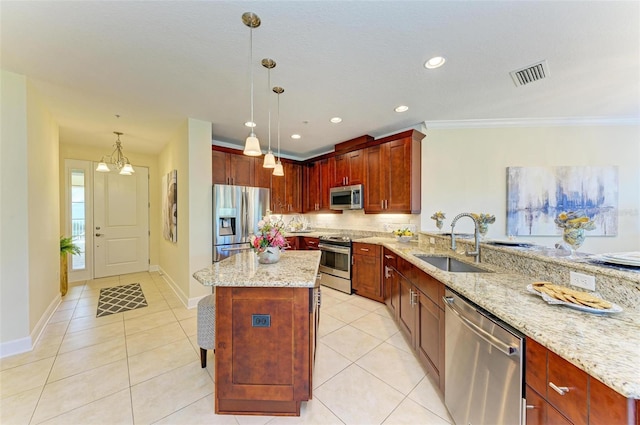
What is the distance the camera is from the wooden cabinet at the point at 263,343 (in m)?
1.55

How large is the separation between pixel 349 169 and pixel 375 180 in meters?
0.63

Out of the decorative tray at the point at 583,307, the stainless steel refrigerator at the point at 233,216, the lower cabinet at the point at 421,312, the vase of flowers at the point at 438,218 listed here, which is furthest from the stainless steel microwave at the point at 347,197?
the decorative tray at the point at 583,307

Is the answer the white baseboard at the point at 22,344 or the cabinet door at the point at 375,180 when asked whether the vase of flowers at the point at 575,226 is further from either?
the white baseboard at the point at 22,344

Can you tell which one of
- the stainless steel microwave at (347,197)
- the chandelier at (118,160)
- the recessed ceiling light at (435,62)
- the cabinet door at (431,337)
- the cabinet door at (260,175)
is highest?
the recessed ceiling light at (435,62)

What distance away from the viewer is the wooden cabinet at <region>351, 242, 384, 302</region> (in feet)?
11.6

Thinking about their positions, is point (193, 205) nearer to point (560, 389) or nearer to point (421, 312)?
point (421, 312)

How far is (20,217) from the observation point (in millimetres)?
2342

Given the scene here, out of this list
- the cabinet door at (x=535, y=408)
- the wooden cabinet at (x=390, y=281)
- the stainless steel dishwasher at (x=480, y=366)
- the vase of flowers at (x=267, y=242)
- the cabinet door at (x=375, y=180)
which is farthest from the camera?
the cabinet door at (x=375, y=180)

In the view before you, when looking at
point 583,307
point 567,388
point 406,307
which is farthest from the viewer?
point 406,307

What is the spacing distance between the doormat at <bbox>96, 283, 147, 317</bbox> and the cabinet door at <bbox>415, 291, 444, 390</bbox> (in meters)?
3.76

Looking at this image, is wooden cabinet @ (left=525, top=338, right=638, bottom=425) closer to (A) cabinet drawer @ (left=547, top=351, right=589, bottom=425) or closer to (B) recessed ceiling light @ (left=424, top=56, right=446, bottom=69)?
(A) cabinet drawer @ (left=547, top=351, right=589, bottom=425)

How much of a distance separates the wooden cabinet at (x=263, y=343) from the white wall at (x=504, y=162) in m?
2.76

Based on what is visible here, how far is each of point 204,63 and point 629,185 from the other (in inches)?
218

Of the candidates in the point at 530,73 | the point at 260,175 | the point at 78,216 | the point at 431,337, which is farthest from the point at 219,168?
the point at 530,73
